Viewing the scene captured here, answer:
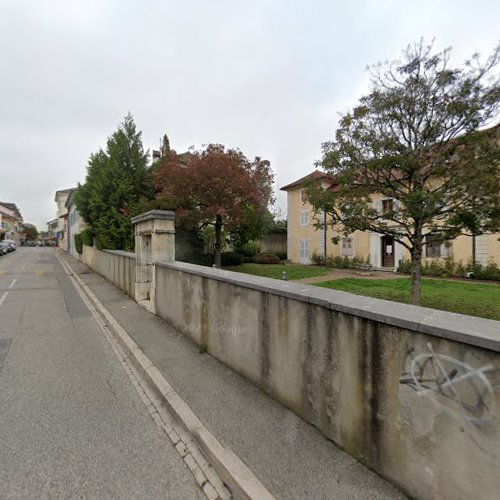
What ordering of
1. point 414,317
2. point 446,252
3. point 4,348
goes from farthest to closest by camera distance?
1. point 446,252
2. point 4,348
3. point 414,317

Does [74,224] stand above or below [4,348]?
above

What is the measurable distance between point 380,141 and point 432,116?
3.77 ft

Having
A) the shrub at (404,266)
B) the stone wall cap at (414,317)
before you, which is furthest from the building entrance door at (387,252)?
the stone wall cap at (414,317)

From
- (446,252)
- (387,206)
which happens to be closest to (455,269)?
(446,252)

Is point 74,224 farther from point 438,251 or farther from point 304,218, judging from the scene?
point 438,251

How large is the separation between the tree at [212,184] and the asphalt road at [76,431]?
9170 mm

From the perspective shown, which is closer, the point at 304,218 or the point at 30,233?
the point at 304,218

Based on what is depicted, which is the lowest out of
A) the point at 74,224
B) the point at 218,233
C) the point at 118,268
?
the point at 118,268

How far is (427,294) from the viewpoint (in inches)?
420

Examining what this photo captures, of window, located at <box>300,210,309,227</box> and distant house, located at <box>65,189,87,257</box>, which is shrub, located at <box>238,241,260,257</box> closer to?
window, located at <box>300,210,309,227</box>

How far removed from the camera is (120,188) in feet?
49.4

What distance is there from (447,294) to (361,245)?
10969 mm

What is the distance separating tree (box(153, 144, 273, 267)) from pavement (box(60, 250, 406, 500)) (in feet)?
32.3

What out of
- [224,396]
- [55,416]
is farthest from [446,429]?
[55,416]
